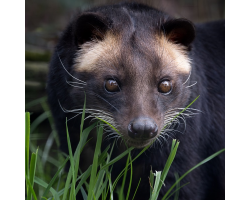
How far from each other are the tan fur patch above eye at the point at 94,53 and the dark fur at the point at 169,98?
0.05 meters

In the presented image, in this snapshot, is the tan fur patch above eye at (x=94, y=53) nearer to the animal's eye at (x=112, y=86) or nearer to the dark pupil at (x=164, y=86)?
the animal's eye at (x=112, y=86)

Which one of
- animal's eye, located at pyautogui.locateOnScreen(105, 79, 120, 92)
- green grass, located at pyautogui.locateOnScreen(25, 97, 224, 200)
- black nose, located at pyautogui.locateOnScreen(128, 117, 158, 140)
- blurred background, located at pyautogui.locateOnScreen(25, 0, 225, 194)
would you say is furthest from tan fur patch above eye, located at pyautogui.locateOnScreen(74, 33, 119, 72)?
blurred background, located at pyautogui.locateOnScreen(25, 0, 225, 194)

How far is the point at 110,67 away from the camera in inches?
110

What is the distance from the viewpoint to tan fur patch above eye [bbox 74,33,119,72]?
2.88 metres

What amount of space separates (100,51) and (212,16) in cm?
402

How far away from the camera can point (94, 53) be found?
2.94 meters

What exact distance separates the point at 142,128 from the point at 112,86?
47cm

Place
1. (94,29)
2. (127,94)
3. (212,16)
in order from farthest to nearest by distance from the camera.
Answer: (212,16), (94,29), (127,94)

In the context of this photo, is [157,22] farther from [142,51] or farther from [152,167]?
[152,167]

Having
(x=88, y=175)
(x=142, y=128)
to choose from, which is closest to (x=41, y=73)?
(x=88, y=175)

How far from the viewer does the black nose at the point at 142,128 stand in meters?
2.44

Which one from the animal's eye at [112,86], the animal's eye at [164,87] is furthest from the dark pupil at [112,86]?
the animal's eye at [164,87]

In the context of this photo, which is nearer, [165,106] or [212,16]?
[165,106]

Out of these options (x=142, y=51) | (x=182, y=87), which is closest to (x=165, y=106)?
(x=182, y=87)
